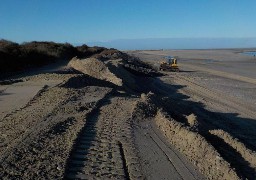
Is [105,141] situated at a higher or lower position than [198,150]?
higher

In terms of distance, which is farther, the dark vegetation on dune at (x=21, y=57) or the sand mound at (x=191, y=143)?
the dark vegetation on dune at (x=21, y=57)

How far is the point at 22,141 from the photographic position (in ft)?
30.9

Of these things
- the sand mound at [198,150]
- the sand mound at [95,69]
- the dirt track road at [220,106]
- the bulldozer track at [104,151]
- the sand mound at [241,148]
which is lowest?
the dirt track road at [220,106]

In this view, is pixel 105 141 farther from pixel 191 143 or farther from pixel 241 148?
pixel 241 148

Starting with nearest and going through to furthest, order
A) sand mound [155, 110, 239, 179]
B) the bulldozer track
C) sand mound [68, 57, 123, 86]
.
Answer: the bulldozer track < sand mound [155, 110, 239, 179] < sand mound [68, 57, 123, 86]

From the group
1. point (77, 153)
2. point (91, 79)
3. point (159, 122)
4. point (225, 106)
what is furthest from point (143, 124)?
point (225, 106)

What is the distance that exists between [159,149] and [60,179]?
3.13 meters

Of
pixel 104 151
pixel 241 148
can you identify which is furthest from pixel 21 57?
pixel 241 148

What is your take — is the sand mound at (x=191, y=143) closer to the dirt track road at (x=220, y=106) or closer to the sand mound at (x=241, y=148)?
the dirt track road at (x=220, y=106)

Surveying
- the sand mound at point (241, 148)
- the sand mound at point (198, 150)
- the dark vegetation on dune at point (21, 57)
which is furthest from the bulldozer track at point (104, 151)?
the dark vegetation on dune at point (21, 57)

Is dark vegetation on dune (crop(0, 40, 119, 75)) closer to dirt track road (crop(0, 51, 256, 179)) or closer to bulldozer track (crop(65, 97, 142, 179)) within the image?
dirt track road (crop(0, 51, 256, 179))

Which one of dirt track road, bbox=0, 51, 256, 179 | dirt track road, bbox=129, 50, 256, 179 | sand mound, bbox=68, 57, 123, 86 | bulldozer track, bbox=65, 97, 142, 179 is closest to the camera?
bulldozer track, bbox=65, 97, 142, 179

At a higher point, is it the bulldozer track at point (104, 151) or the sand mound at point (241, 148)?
the bulldozer track at point (104, 151)

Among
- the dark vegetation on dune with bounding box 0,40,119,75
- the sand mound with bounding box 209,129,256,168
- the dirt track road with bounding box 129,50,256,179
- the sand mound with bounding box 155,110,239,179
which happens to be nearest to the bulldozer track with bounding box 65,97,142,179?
the sand mound with bounding box 155,110,239,179
